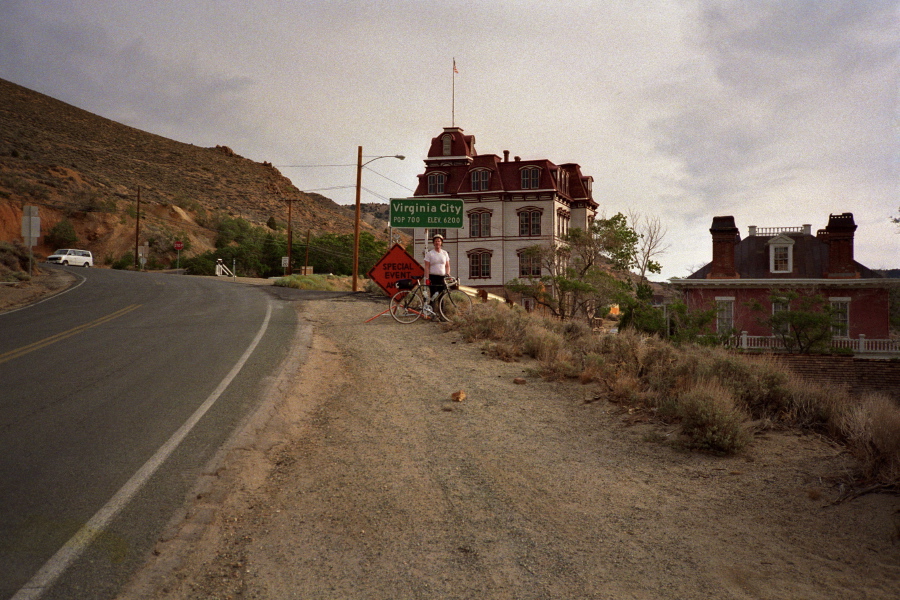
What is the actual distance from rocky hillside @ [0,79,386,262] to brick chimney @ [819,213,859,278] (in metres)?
62.9

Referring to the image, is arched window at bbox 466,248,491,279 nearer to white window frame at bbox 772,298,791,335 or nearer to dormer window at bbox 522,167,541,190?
dormer window at bbox 522,167,541,190

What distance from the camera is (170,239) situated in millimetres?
70750

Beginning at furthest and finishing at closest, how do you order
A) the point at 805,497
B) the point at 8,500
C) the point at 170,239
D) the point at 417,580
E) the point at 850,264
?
the point at 170,239 → the point at 850,264 → the point at 805,497 → the point at 8,500 → the point at 417,580

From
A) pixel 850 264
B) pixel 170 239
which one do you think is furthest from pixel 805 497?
pixel 170 239

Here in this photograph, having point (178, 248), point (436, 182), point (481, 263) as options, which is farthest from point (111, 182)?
point (481, 263)

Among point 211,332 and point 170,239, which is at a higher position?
point 170,239

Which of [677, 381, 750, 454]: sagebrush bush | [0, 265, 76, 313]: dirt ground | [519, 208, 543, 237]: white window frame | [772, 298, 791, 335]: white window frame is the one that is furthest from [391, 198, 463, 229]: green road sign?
[519, 208, 543, 237]: white window frame

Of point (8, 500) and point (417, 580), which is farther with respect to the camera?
point (8, 500)

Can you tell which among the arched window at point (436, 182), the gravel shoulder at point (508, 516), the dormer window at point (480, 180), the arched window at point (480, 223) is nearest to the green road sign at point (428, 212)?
the gravel shoulder at point (508, 516)

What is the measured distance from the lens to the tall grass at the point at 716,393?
19.9 feet

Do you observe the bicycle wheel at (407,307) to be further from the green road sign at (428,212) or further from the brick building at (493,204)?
the brick building at (493,204)

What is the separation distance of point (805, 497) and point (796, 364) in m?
23.9

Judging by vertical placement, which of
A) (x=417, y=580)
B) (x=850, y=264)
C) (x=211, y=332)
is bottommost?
(x=417, y=580)

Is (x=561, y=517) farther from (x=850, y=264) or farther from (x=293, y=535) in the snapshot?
(x=850, y=264)
